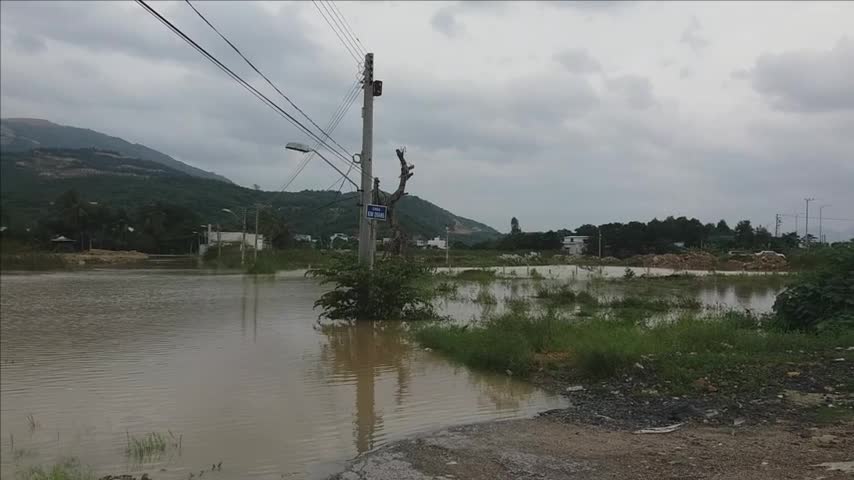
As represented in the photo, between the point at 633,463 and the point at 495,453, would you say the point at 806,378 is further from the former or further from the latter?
the point at 495,453

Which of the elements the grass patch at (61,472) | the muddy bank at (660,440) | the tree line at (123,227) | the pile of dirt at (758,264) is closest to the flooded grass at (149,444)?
the grass patch at (61,472)

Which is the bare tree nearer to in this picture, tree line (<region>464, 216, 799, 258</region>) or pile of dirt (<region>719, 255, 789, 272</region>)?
pile of dirt (<region>719, 255, 789, 272</region>)

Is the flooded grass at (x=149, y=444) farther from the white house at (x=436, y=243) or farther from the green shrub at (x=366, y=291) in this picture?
the white house at (x=436, y=243)

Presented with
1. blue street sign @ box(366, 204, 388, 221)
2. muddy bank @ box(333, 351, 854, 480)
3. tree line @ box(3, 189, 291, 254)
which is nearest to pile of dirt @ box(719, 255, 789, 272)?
blue street sign @ box(366, 204, 388, 221)

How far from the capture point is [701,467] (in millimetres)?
5008

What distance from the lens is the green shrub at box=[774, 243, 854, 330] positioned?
40.2 feet

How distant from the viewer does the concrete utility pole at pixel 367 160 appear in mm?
16594

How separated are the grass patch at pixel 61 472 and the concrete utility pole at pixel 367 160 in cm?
1075

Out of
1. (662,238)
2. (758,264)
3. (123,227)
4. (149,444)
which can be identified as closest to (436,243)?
(662,238)

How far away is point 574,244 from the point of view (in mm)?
102062

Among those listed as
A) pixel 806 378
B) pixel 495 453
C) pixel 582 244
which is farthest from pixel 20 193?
pixel 582 244

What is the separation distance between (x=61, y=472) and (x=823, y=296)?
13694 mm

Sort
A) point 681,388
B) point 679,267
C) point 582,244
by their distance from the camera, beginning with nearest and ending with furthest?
point 681,388
point 679,267
point 582,244

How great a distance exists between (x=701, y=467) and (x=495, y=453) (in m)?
1.78
